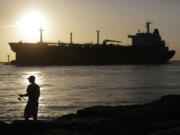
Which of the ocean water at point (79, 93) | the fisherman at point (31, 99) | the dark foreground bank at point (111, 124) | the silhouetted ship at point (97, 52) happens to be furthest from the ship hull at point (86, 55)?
the dark foreground bank at point (111, 124)

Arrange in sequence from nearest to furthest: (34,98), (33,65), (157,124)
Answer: (157,124) < (34,98) < (33,65)

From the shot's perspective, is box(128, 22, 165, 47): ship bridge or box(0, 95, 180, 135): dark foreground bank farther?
box(128, 22, 165, 47): ship bridge

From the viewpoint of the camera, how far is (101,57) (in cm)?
11444

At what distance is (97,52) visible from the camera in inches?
4392

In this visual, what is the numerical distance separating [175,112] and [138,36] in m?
115

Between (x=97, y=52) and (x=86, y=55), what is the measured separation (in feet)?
12.3

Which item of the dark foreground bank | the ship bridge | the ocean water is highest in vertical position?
the ship bridge

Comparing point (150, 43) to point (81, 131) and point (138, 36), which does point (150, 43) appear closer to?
point (138, 36)

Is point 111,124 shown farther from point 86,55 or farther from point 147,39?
point 147,39

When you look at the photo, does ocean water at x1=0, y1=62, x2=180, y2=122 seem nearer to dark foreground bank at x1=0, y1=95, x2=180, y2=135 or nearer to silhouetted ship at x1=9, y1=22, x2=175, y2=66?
dark foreground bank at x1=0, y1=95, x2=180, y2=135

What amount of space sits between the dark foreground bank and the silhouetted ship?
325 feet

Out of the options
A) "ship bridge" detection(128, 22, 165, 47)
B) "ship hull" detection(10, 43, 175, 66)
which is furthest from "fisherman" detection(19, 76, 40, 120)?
"ship bridge" detection(128, 22, 165, 47)

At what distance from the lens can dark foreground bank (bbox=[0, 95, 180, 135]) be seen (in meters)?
6.73

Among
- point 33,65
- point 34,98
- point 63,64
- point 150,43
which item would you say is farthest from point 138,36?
point 34,98
